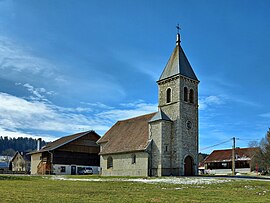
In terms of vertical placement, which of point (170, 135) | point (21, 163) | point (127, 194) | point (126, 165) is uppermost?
point (170, 135)

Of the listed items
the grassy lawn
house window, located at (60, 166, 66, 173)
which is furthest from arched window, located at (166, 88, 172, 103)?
house window, located at (60, 166, 66, 173)

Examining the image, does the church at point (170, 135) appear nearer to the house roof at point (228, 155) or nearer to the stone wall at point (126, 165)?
the stone wall at point (126, 165)

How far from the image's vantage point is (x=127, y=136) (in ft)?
159

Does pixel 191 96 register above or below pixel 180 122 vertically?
above

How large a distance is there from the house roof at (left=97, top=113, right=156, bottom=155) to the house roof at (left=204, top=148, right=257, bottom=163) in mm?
35169

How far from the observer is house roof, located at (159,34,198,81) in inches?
1718

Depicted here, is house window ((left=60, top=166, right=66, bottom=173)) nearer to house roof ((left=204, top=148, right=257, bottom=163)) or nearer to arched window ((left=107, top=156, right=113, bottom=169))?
arched window ((left=107, top=156, right=113, bottom=169))

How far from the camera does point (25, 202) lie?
1216 centimetres

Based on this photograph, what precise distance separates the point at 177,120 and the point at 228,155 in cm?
4403

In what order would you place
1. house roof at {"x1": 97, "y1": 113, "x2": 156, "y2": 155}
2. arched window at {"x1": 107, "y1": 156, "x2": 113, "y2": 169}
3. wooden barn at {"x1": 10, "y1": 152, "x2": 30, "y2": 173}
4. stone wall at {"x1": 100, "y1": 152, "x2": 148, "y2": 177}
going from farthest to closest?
wooden barn at {"x1": 10, "y1": 152, "x2": 30, "y2": 173} < arched window at {"x1": 107, "y1": 156, "x2": 113, "y2": 169} < house roof at {"x1": 97, "y1": 113, "x2": 156, "y2": 155} < stone wall at {"x1": 100, "y1": 152, "x2": 148, "y2": 177}

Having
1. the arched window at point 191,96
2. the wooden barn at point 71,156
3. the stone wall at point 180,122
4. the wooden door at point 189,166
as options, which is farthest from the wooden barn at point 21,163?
the arched window at point 191,96

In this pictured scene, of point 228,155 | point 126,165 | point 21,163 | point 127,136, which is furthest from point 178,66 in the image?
point 21,163

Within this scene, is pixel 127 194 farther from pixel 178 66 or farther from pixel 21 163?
pixel 21 163

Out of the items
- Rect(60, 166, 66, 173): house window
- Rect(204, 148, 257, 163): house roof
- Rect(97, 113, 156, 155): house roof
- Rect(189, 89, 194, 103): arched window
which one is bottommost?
Rect(60, 166, 66, 173): house window
